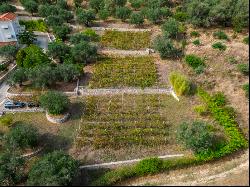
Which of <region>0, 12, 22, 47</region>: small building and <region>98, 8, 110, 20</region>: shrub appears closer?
<region>0, 12, 22, 47</region>: small building

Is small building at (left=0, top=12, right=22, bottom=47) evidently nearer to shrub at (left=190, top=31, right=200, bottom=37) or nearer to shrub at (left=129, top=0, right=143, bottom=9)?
shrub at (left=129, top=0, right=143, bottom=9)

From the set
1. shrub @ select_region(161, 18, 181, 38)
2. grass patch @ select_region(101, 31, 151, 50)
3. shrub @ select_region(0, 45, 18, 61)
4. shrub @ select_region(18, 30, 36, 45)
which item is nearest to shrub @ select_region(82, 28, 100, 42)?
grass patch @ select_region(101, 31, 151, 50)

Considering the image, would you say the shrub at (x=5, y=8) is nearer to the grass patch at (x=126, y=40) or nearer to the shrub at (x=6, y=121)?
the grass patch at (x=126, y=40)

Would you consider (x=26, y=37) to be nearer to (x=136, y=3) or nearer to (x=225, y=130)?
(x=136, y=3)

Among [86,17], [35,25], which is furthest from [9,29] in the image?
[86,17]

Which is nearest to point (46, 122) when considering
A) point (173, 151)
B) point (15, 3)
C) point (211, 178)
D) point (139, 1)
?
point (173, 151)
